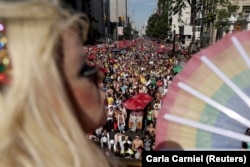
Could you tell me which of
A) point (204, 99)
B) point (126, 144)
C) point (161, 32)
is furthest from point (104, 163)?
point (161, 32)

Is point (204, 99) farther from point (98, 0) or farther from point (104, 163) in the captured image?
point (98, 0)

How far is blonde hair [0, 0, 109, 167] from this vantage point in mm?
864

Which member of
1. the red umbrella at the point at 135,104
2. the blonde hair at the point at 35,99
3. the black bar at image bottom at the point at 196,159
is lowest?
the red umbrella at the point at 135,104

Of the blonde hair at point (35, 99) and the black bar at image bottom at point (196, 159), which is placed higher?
the blonde hair at point (35, 99)

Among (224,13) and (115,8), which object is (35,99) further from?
(115,8)

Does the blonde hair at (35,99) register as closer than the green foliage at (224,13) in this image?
Yes

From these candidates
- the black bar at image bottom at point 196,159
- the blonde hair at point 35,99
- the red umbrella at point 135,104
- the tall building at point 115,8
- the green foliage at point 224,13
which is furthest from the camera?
the tall building at point 115,8

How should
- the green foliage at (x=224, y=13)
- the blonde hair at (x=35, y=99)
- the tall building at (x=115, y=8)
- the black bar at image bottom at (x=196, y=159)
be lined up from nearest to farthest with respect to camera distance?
1. the blonde hair at (x=35, y=99)
2. the black bar at image bottom at (x=196, y=159)
3. the green foliage at (x=224, y=13)
4. the tall building at (x=115, y=8)

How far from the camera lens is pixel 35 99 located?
0.88 metres

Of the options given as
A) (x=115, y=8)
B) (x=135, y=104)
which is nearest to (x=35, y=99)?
(x=135, y=104)

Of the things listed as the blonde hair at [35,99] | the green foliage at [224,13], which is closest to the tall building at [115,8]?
the green foliage at [224,13]

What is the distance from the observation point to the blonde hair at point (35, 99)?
864 mm

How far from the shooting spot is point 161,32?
7938cm

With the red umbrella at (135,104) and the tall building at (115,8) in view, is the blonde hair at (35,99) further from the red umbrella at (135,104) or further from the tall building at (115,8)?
the tall building at (115,8)
